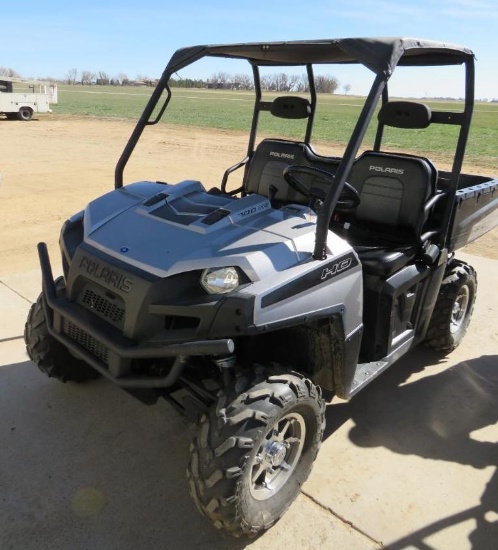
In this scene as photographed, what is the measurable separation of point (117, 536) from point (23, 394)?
1284 millimetres

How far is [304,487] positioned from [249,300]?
1106mm

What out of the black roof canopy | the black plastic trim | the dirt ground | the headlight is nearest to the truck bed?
the black roof canopy

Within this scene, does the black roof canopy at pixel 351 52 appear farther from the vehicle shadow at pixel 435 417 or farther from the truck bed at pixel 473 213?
the vehicle shadow at pixel 435 417

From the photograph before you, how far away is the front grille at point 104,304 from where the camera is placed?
7.85 feet

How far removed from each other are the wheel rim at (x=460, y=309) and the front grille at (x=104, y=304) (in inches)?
102

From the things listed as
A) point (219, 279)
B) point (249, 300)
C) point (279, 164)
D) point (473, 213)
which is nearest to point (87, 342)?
point (219, 279)

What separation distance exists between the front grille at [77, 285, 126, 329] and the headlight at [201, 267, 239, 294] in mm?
398

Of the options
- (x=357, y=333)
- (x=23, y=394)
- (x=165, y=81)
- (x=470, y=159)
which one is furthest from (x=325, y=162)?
(x=470, y=159)

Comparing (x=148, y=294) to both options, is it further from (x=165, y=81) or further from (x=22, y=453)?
(x=165, y=81)

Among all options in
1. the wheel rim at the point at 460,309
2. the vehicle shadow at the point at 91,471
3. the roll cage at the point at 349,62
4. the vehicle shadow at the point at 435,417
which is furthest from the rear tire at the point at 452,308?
the vehicle shadow at the point at 91,471

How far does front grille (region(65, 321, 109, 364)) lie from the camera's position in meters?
2.49

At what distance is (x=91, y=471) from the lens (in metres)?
2.69

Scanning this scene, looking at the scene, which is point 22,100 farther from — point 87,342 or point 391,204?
point 87,342

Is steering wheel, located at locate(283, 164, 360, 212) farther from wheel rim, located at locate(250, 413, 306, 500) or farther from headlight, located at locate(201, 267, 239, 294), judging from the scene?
wheel rim, located at locate(250, 413, 306, 500)
